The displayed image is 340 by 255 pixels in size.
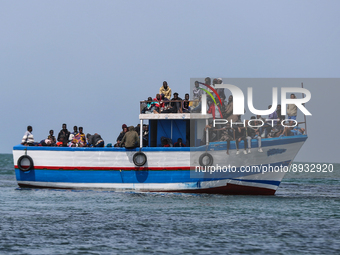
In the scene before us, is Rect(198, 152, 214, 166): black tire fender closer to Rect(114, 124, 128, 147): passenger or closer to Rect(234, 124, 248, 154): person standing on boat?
Rect(234, 124, 248, 154): person standing on boat

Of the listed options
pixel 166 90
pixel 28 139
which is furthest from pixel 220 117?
pixel 28 139

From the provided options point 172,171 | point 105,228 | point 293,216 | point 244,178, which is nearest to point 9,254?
point 105,228

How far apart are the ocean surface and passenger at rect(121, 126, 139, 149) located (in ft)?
7.47

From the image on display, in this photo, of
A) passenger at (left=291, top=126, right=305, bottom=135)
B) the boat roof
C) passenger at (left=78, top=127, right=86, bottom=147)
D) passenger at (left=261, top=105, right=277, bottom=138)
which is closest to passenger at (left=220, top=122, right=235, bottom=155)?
the boat roof

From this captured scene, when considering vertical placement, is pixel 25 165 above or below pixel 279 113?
below

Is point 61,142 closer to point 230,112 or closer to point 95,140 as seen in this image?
point 95,140

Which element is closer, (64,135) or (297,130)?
(297,130)

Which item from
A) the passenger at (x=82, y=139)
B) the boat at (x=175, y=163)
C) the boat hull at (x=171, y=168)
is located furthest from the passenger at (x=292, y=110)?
the passenger at (x=82, y=139)

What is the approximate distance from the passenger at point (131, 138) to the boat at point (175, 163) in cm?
25

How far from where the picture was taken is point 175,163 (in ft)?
79.5

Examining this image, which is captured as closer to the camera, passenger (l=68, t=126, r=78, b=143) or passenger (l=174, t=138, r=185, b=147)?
passenger (l=174, t=138, r=185, b=147)

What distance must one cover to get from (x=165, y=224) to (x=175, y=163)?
7156mm

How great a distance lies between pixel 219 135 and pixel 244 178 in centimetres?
237

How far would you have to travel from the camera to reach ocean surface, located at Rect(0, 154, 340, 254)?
1404cm
